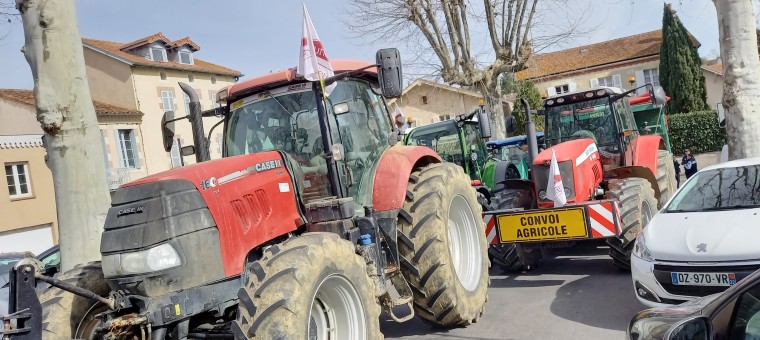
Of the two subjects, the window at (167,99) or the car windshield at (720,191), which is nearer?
the car windshield at (720,191)

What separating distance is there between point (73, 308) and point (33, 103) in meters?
28.0

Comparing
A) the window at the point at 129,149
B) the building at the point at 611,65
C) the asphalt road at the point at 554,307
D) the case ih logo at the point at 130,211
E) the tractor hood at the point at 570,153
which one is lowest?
the asphalt road at the point at 554,307

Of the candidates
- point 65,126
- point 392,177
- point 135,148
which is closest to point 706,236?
point 392,177

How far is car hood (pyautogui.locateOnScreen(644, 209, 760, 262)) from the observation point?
4.59 m

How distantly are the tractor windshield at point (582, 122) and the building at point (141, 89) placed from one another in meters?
21.9

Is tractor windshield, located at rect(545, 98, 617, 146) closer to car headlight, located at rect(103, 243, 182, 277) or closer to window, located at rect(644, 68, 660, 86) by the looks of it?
car headlight, located at rect(103, 243, 182, 277)

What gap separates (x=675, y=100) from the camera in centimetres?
3241

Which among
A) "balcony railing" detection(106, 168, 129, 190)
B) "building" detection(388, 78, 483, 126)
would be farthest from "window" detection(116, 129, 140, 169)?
"building" detection(388, 78, 483, 126)

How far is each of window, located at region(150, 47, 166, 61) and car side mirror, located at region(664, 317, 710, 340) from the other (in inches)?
1320

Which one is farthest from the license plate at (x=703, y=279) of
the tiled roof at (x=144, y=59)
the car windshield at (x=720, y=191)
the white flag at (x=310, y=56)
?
the tiled roof at (x=144, y=59)

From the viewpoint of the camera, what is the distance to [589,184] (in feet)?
25.3

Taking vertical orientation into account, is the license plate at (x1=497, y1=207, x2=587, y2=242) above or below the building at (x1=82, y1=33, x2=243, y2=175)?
below

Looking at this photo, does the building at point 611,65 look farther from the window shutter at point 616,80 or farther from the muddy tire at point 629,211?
the muddy tire at point 629,211

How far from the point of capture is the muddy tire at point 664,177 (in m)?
8.73
